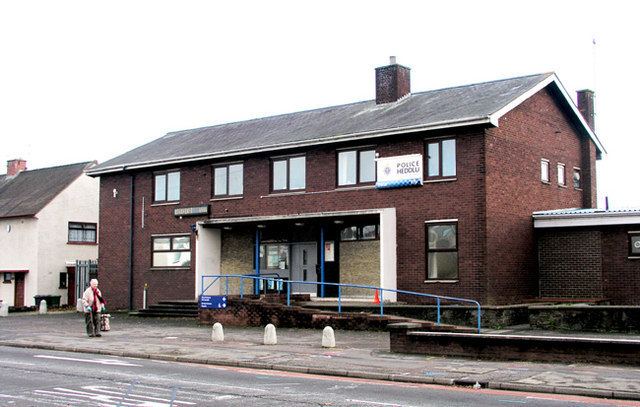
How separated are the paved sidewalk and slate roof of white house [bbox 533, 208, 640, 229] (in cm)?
758

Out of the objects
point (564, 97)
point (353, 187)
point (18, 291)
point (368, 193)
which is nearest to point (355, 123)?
point (353, 187)

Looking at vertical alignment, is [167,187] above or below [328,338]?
above

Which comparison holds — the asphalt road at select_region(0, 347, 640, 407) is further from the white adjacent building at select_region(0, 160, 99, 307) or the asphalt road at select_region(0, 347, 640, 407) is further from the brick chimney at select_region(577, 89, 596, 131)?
the white adjacent building at select_region(0, 160, 99, 307)

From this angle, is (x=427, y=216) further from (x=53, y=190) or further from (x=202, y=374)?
(x=53, y=190)

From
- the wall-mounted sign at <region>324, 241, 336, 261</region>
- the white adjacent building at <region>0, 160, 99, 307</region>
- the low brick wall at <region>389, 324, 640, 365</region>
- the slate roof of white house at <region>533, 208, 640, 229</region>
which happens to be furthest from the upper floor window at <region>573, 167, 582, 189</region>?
the white adjacent building at <region>0, 160, 99, 307</region>

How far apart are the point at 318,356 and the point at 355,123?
12476 mm

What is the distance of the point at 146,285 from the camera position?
34031 millimetres

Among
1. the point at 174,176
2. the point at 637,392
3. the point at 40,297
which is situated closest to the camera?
the point at 637,392

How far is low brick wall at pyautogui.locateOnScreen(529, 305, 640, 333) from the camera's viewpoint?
21.6 metres

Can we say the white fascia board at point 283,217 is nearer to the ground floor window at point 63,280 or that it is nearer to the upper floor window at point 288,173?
the upper floor window at point 288,173

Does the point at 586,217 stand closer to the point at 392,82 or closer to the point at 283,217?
the point at 392,82

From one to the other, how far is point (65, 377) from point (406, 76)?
1992cm

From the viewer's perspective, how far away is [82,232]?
148ft

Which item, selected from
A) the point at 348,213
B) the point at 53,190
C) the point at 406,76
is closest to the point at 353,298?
the point at 348,213
